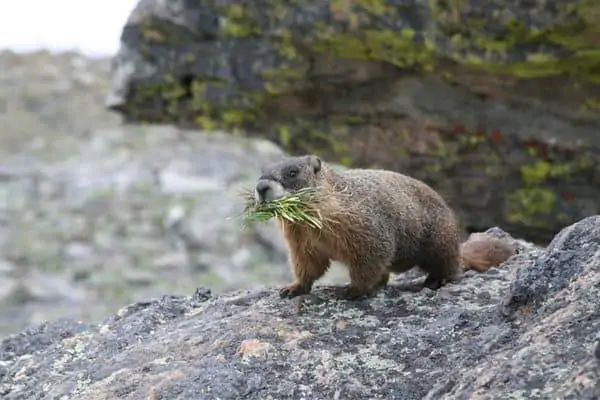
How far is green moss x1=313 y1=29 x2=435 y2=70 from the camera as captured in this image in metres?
6.15

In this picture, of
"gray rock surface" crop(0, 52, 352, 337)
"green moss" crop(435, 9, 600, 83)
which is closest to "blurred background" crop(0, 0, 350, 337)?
"gray rock surface" crop(0, 52, 352, 337)

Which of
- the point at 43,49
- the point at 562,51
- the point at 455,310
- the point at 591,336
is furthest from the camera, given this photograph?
the point at 43,49

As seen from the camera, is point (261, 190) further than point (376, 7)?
No

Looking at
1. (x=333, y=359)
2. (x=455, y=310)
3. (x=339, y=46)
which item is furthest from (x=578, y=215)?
(x=333, y=359)

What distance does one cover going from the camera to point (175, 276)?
10.5 metres

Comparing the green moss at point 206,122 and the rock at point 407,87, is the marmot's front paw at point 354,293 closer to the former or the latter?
the rock at point 407,87

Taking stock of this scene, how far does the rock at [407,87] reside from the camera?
594 cm

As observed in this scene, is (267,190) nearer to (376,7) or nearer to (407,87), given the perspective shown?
(376,7)

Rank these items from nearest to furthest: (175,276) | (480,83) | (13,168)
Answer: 1. (480,83)
2. (175,276)
3. (13,168)

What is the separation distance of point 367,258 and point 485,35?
2.05 meters

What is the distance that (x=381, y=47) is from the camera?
6293 mm

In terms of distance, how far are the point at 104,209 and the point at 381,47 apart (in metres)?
6.52

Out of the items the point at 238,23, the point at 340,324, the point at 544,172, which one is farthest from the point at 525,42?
the point at 340,324

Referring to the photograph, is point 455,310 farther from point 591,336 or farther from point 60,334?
point 60,334
